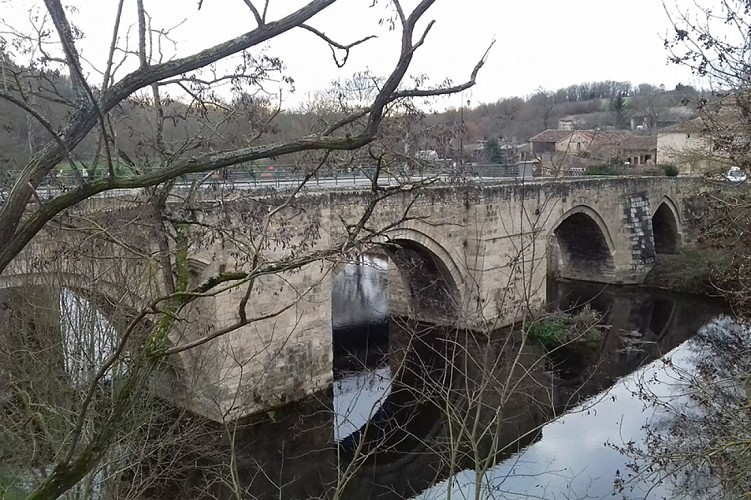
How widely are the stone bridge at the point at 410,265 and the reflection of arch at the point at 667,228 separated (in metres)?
0.04

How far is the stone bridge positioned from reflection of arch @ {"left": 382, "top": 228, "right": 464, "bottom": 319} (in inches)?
1.3

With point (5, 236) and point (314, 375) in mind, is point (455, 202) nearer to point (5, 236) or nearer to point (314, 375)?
point (314, 375)

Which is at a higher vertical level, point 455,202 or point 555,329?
point 455,202

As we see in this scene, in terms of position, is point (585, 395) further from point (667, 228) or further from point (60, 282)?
point (667, 228)

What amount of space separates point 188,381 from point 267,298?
5.58 feet

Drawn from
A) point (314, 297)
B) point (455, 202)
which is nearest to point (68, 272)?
point (314, 297)

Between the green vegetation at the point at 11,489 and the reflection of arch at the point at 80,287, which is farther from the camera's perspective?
the reflection of arch at the point at 80,287

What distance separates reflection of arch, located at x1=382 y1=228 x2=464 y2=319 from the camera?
1277 centimetres

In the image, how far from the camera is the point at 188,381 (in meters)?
9.30

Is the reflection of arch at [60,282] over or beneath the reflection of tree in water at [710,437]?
over

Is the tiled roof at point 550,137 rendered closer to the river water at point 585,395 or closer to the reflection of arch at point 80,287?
the river water at point 585,395

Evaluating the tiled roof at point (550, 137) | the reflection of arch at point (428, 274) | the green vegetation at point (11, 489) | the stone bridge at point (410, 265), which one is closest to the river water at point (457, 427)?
the stone bridge at point (410, 265)

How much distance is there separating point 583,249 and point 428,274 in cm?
770

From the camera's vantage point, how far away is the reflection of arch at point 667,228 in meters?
21.4
